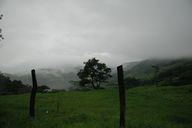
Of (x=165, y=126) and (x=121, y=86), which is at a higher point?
(x=121, y=86)

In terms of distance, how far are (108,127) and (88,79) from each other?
59223 mm

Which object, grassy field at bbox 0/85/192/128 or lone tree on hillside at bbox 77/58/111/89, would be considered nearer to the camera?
grassy field at bbox 0/85/192/128

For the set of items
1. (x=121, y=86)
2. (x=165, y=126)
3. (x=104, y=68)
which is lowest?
(x=165, y=126)

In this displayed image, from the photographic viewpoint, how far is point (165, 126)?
1534 cm

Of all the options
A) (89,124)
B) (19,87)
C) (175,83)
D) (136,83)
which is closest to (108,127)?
(89,124)

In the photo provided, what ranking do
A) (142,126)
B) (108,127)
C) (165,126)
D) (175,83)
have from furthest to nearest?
1. (175,83)
2. (165,126)
3. (142,126)
4. (108,127)

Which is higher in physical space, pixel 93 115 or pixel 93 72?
pixel 93 72

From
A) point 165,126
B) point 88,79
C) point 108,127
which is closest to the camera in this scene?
point 108,127

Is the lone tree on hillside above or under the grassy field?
above

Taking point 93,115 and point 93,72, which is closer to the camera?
point 93,115

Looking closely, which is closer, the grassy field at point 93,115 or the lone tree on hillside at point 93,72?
the grassy field at point 93,115

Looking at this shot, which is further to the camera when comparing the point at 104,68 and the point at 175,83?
the point at 175,83

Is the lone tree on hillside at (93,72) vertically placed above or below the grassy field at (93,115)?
above

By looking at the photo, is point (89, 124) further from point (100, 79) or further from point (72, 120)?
point (100, 79)
